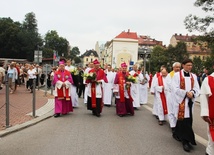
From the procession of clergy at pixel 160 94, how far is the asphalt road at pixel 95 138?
0.48 m

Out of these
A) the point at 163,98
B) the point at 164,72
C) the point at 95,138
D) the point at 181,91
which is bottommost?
the point at 95,138

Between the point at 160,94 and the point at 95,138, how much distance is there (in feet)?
11.3

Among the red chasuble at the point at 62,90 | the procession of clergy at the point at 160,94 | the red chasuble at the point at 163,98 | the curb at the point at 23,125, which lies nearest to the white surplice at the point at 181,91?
the procession of clergy at the point at 160,94

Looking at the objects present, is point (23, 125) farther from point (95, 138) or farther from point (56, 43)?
point (56, 43)

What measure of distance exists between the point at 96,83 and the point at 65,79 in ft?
3.70

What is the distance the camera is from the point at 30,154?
5801 millimetres

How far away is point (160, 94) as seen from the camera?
9750 mm

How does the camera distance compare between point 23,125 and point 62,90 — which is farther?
point 62,90

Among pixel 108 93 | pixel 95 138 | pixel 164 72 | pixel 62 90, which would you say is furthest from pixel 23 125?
pixel 108 93

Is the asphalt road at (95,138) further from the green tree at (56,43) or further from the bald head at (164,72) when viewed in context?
the green tree at (56,43)

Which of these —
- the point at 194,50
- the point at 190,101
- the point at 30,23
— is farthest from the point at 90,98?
the point at 194,50

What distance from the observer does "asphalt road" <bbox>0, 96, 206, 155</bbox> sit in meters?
6.13

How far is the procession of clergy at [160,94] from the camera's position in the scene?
6.44 metres

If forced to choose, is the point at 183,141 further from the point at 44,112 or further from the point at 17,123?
the point at 44,112
